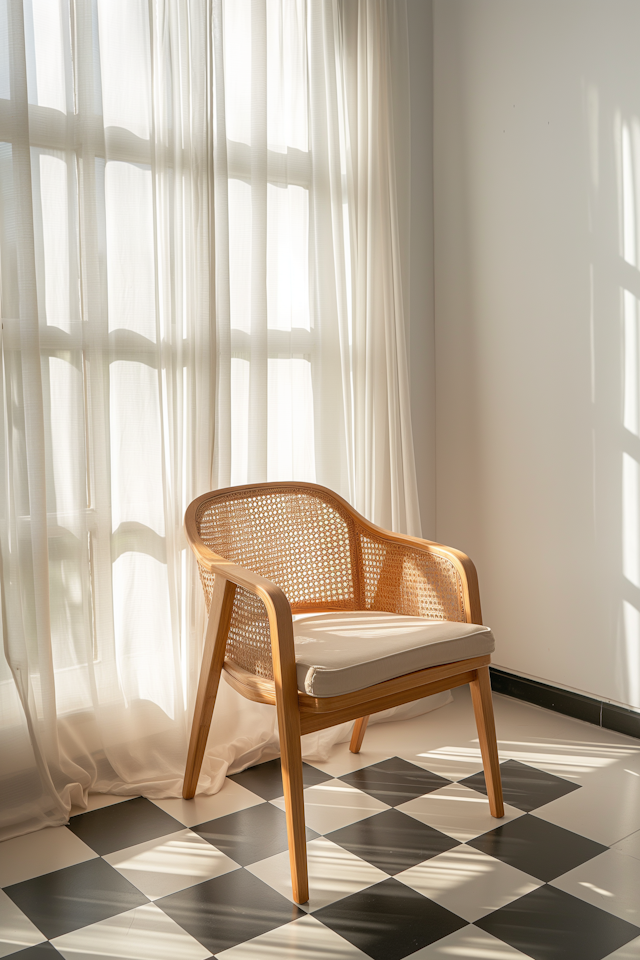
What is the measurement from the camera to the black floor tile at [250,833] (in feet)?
6.54

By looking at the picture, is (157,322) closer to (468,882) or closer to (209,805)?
(209,805)

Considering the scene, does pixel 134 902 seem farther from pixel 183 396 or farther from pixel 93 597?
pixel 183 396

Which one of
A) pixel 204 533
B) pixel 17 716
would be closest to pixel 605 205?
pixel 204 533

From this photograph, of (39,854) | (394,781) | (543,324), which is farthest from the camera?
(543,324)

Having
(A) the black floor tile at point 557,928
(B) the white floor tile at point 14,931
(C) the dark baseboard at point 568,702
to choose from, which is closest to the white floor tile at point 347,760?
(C) the dark baseboard at point 568,702

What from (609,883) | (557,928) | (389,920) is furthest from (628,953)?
(389,920)

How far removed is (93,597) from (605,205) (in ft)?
6.18

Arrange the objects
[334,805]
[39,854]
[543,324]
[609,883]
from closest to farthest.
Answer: [609,883] → [39,854] → [334,805] → [543,324]

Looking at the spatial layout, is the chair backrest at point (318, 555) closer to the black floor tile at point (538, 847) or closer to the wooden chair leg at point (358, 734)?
the wooden chair leg at point (358, 734)

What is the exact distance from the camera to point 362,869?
6.29 feet

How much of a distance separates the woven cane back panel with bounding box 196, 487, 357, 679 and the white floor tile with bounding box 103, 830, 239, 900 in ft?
1.53

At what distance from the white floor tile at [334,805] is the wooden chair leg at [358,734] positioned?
0.59 ft

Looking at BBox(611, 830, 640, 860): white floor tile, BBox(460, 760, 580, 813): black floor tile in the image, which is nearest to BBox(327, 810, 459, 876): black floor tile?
BBox(460, 760, 580, 813): black floor tile

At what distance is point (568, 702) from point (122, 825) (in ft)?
4.87
